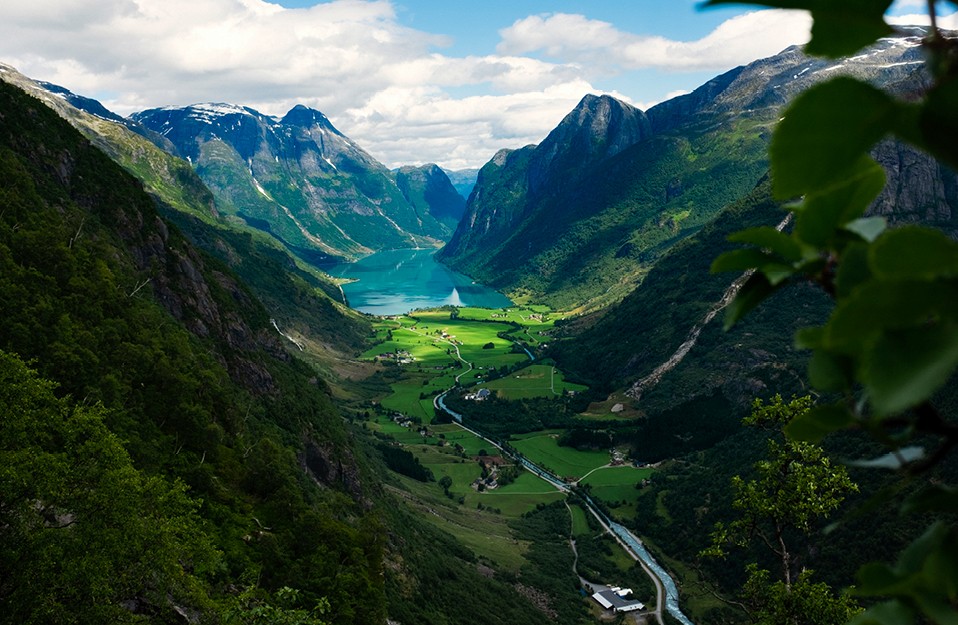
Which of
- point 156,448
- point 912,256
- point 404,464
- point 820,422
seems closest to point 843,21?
point 912,256

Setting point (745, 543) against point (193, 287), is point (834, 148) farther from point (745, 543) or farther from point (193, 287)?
point (193, 287)

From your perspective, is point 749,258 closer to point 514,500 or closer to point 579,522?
point 579,522

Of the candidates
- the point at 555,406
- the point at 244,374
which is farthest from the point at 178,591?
the point at 555,406

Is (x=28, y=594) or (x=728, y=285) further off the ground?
(x=28, y=594)

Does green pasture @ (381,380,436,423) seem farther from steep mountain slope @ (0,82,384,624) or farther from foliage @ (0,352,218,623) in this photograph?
foliage @ (0,352,218,623)

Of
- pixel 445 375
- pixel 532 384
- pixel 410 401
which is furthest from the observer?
pixel 445 375
